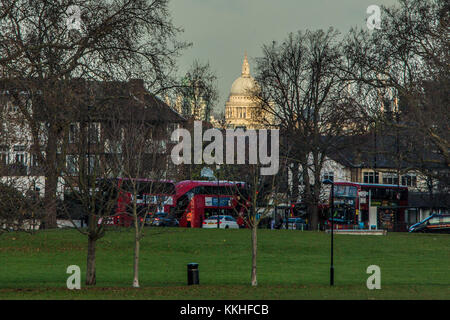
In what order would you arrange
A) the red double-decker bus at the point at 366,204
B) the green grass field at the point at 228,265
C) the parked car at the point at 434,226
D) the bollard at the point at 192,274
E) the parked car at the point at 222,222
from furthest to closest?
the parked car at the point at 434,226 → the parked car at the point at 222,222 → the red double-decker bus at the point at 366,204 → the bollard at the point at 192,274 → the green grass field at the point at 228,265

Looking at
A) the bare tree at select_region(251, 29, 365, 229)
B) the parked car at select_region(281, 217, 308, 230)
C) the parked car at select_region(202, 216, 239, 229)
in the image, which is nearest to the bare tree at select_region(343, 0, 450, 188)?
the bare tree at select_region(251, 29, 365, 229)

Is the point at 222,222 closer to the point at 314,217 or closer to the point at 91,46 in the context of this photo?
the point at 314,217

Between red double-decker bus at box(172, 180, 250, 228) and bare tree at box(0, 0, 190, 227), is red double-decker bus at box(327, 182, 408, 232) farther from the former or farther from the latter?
bare tree at box(0, 0, 190, 227)

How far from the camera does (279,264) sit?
125 feet

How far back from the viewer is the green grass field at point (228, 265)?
87.9 ft

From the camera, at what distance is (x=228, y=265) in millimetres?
37688

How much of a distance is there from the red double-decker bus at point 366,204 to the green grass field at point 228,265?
518 inches

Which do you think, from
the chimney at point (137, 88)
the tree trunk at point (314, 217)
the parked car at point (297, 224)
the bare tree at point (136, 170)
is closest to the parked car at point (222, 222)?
the tree trunk at point (314, 217)

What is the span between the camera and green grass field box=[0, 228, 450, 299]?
26781mm

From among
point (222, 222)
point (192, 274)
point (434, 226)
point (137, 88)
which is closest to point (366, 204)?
point (434, 226)

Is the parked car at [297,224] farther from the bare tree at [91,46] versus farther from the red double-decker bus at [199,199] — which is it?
the bare tree at [91,46]
